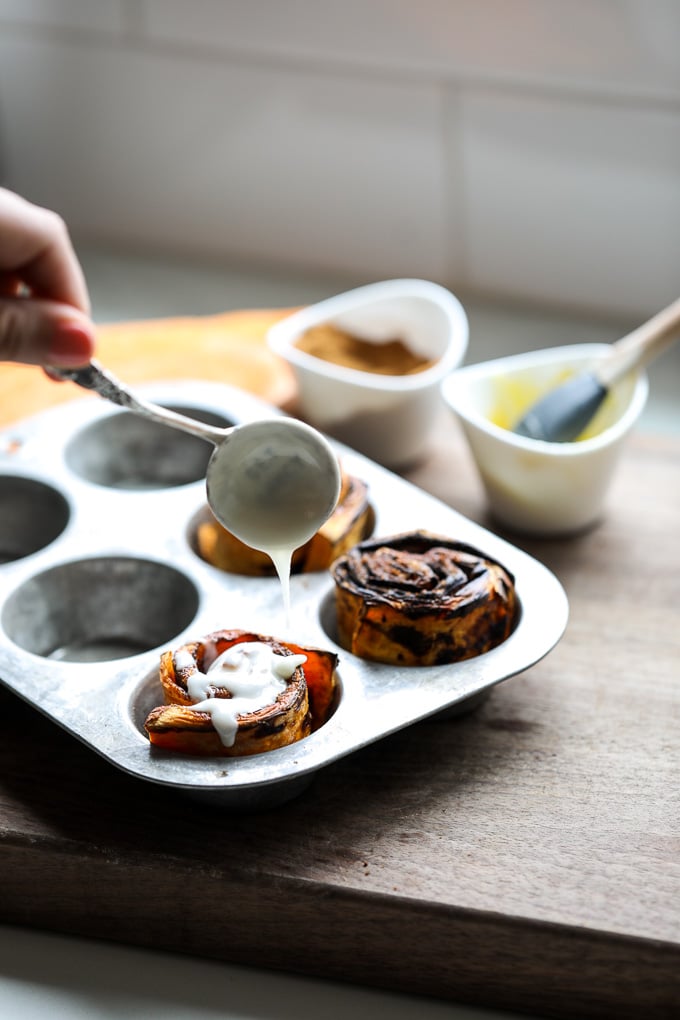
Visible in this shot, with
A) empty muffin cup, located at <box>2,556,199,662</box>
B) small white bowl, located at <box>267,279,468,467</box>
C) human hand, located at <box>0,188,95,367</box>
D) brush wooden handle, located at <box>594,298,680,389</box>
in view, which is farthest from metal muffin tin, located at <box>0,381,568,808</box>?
brush wooden handle, located at <box>594,298,680,389</box>

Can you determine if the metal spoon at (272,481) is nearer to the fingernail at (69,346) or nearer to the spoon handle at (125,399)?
the spoon handle at (125,399)

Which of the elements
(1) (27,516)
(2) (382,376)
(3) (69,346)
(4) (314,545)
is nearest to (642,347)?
(2) (382,376)

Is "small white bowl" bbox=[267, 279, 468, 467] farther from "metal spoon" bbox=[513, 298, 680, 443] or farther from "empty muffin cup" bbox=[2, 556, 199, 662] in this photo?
"empty muffin cup" bbox=[2, 556, 199, 662]

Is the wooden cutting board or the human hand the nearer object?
the wooden cutting board

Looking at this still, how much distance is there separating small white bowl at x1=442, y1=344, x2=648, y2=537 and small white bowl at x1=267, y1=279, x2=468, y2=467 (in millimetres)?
80

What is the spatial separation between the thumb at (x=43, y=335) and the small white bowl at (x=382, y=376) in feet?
1.45

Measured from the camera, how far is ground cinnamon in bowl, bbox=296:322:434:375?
Result: 204 cm

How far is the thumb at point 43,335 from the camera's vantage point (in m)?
1.55

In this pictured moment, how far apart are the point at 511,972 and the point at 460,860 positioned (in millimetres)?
116

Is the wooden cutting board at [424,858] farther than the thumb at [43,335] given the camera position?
No

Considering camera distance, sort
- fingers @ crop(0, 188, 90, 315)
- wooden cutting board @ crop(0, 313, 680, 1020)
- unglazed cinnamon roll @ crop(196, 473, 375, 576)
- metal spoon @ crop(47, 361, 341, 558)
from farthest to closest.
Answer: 1. fingers @ crop(0, 188, 90, 315)
2. unglazed cinnamon roll @ crop(196, 473, 375, 576)
3. metal spoon @ crop(47, 361, 341, 558)
4. wooden cutting board @ crop(0, 313, 680, 1020)

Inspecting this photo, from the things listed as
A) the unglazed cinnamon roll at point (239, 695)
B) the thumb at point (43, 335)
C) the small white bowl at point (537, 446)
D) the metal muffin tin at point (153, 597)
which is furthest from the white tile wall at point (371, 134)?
the unglazed cinnamon roll at point (239, 695)

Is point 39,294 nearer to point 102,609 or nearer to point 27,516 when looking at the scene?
point 27,516

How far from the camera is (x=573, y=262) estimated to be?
2.51 meters
